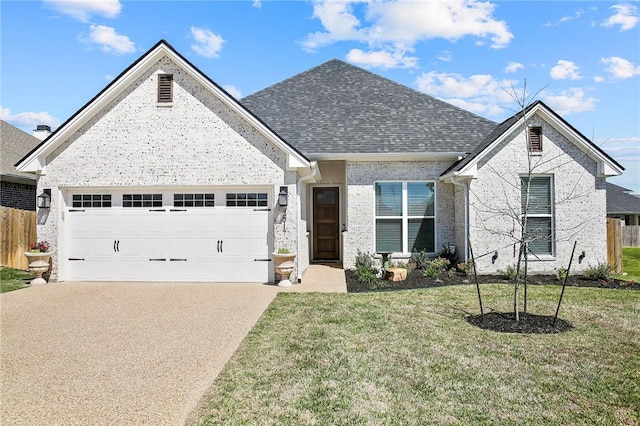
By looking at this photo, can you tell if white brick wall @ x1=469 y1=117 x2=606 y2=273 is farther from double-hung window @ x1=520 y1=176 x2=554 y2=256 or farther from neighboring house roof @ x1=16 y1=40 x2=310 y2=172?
neighboring house roof @ x1=16 y1=40 x2=310 y2=172

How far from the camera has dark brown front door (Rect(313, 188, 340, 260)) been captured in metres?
15.6

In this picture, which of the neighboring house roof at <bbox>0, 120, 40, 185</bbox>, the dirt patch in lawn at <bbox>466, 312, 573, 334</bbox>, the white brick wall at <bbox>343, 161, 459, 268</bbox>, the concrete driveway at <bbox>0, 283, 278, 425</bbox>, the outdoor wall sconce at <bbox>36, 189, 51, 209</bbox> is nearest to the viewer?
the concrete driveway at <bbox>0, 283, 278, 425</bbox>

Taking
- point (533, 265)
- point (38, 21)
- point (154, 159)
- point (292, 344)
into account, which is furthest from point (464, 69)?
point (38, 21)

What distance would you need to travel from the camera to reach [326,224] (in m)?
15.7

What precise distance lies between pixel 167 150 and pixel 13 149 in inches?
514

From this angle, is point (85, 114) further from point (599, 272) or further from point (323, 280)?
point (599, 272)

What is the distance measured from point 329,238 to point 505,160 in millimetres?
6604

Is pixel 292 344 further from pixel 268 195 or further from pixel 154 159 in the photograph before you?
pixel 154 159

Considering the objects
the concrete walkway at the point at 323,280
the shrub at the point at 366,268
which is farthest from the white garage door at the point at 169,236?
the shrub at the point at 366,268

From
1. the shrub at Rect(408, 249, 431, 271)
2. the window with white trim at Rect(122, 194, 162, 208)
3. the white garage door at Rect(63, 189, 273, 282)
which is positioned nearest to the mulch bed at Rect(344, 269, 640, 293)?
the shrub at Rect(408, 249, 431, 271)

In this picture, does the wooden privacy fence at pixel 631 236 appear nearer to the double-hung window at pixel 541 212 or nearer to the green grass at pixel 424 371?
the double-hung window at pixel 541 212

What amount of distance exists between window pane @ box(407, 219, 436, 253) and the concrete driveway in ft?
17.5

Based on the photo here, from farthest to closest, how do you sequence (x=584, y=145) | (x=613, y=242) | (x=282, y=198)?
(x=613, y=242), (x=584, y=145), (x=282, y=198)

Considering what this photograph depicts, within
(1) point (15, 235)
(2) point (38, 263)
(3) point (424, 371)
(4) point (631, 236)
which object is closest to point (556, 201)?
(3) point (424, 371)
